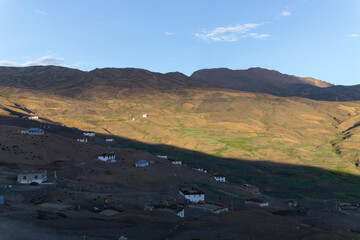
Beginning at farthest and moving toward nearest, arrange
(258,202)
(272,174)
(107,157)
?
1. (272,174)
2. (107,157)
3. (258,202)

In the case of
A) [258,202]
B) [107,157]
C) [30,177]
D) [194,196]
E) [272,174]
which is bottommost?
[272,174]

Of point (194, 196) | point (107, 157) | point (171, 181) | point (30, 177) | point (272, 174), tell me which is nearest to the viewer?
point (30, 177)

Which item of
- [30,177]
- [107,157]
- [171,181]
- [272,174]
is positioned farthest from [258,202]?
[272,174]

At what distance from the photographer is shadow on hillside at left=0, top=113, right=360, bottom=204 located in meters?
103

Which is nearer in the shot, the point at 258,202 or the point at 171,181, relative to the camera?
the point at 258,202

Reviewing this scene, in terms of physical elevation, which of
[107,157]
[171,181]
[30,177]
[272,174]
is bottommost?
[272,174]

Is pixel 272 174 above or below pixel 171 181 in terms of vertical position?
below

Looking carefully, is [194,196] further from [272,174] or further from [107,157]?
[272,174]

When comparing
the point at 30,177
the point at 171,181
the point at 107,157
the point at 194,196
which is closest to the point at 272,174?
the point at 171,181

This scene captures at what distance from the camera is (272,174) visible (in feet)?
402

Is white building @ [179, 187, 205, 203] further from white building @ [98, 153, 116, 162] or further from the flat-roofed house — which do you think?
→ the flat-roofed house

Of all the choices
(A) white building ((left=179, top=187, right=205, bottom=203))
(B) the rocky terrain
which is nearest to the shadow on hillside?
(B) the rocky terrain

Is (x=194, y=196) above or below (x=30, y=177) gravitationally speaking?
below

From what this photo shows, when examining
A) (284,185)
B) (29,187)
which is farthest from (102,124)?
(29,187)
